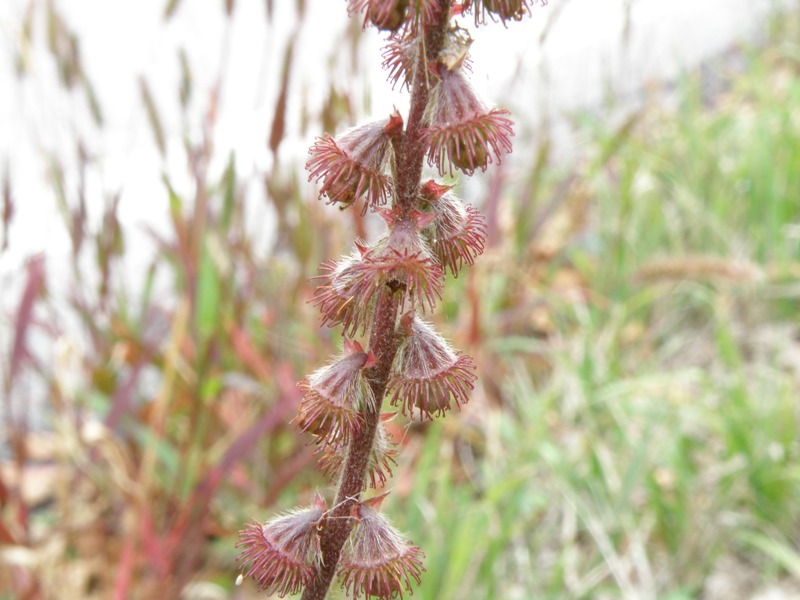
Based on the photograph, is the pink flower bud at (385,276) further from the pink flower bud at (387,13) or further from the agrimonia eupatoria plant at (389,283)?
the pink flower bud at (387,13)

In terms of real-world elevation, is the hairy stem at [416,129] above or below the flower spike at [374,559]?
above

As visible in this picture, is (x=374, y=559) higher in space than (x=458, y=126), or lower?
lower

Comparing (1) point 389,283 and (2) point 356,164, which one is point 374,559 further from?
(2) point 356,164

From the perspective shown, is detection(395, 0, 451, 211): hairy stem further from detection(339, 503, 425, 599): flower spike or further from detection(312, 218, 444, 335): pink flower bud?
detection(339, 503, 425, 599): flower spike

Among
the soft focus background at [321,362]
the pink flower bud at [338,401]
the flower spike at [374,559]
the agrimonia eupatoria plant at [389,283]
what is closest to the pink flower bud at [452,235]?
the agrimonia eupatoria plant at [389,283]

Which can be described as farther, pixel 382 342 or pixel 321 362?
pixel 321 362

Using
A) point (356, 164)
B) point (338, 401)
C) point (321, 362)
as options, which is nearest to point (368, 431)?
point (338, 401)

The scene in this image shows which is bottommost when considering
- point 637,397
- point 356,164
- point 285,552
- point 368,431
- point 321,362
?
point 285,552

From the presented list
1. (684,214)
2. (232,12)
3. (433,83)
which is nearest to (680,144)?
(684,214)
